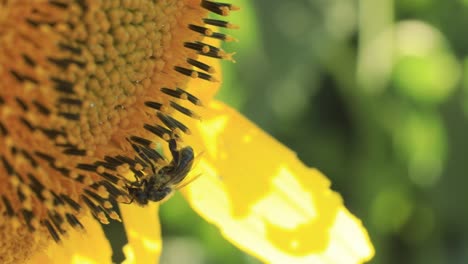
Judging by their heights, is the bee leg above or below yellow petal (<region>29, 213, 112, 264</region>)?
above

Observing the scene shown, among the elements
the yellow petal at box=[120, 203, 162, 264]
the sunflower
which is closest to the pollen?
the sunflower

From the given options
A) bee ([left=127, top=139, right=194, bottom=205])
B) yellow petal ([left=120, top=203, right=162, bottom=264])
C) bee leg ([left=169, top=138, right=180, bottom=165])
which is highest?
bee leg ([left=169, top=138, right=180, bottom=165])

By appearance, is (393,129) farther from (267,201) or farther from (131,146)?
(131,146)

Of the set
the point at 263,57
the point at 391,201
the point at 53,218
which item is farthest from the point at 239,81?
the point at 53,218

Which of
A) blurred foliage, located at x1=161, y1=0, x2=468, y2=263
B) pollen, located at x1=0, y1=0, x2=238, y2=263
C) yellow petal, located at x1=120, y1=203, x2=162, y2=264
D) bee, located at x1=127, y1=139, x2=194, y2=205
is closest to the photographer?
pollen, located at x1=0, y1=0, x2=238, y2=263

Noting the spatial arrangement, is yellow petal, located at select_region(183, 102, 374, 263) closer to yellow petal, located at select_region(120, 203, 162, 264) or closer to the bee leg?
yellow petal, located at select_region(120, 203, 162, 264)

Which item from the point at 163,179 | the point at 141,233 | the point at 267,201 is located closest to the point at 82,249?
the point at 141,233

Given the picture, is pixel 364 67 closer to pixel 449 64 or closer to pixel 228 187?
pixel 449 64
